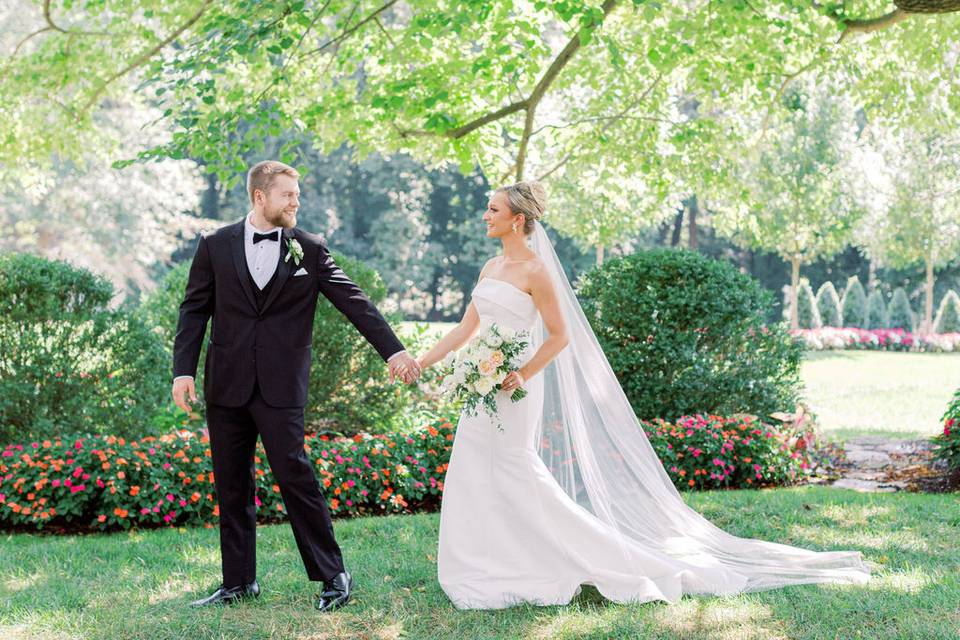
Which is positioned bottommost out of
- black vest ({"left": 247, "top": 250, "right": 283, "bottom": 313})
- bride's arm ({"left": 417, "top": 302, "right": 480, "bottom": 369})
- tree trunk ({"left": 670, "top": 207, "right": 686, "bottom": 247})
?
bride's arm ({"left": 417, "top": 302, "right": 480, "bottom": 369})

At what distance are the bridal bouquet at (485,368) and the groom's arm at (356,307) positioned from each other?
339 millimetres

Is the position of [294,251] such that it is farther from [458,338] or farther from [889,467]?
[889,467]

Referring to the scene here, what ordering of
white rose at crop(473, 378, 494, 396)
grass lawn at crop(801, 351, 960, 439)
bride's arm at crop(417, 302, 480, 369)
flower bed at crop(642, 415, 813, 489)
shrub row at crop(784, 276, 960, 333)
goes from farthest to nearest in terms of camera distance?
1. shrub row at crop(784, 276, 960, 333)
2. grass lawn at crop(801, 351, 960, 439)
3. flower bed at crop(642, 415, 813, 489)
4. bride's arm at crop(417, 302, 480, 369)
5. white rose at crop(473, 378, 494, 396)

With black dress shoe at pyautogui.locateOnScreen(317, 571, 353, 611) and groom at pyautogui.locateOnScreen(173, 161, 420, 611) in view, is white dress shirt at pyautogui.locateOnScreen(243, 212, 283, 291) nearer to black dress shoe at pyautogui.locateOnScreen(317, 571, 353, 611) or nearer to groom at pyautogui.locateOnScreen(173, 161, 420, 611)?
groom at pyautogui.locateOnScreen(173, 161, 420, 611)

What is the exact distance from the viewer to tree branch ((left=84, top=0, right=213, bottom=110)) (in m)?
9.98

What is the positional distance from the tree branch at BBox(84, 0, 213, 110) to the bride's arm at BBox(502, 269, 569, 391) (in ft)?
21.4

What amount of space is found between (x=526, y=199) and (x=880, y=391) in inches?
589

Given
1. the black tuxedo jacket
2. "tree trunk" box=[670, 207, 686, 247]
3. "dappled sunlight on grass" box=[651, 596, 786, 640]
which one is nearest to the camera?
"dappled sunlight on grass" box=[651, 596, 786, 640]

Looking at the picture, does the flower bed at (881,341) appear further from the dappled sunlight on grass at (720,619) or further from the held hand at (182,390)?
the held hand at (182,390)

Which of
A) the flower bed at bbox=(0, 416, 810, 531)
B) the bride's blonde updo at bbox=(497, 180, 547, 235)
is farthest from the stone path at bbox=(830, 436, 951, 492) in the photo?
the bride's blonde updo at bbox=(497, 180, 547, 235)

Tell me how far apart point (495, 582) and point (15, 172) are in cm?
1140

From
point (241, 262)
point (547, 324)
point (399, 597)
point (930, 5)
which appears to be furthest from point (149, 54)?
point (930, 5)

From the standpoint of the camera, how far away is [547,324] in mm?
4992

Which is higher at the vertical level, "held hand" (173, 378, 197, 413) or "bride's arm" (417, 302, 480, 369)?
"bride's arm" (417, 302, 480, 369)
